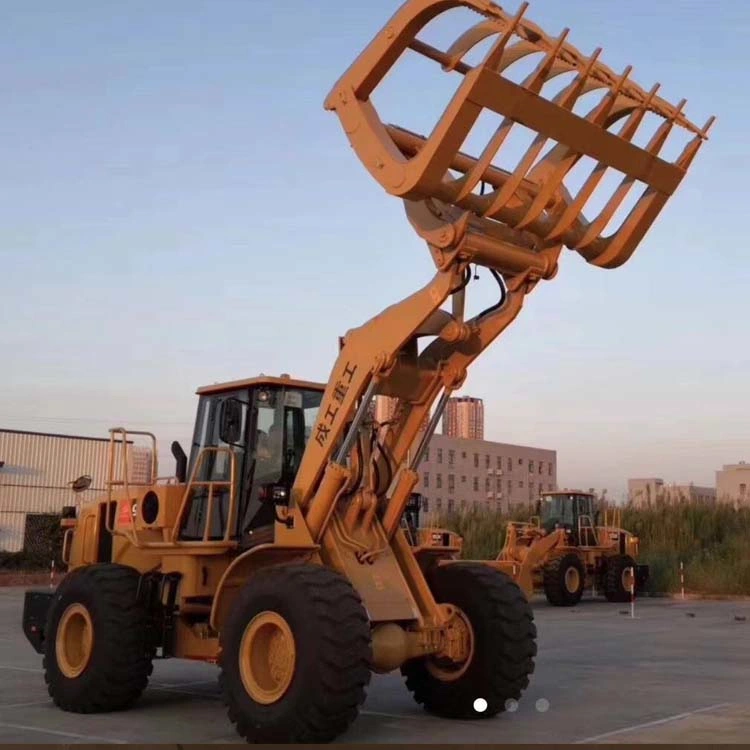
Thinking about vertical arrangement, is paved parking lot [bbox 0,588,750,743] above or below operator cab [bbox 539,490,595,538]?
below

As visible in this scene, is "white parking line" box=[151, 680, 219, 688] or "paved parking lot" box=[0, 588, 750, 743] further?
"white parking line" box=[151, 680, 219, 688]

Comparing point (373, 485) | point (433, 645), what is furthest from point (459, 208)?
point (433, 645)

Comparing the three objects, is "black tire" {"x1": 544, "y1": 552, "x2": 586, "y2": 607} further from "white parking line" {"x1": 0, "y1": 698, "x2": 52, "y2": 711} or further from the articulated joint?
"white parking line" {"x1": 0, "y1": 698, "x2": 52, "y2": 711}

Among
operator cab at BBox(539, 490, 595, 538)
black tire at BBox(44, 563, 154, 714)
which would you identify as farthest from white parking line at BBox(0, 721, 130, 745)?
operator cab at BBox(539, 490, 595, 538)

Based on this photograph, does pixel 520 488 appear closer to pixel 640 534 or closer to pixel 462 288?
pixel 640 534

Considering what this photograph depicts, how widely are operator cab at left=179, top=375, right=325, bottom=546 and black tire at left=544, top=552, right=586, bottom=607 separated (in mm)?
16771

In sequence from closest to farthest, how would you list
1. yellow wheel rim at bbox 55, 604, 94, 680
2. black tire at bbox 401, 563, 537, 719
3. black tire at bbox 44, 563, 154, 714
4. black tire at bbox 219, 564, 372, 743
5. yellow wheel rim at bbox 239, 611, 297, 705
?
black tire at bbox 219, 564, 372, 743, yellow wheel rim at bbox 239, 611, 297, 705, black tire at bbox 401, 563, 537, 719, black tire at bbox 44, 563, 154, 714, yellow wheel rim at bbox 55, 604, 94, 680

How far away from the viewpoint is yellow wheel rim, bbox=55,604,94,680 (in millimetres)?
9922

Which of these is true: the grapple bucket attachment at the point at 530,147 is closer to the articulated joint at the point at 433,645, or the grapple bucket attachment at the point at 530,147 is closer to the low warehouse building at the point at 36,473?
the articulated joint at the point at 433,645

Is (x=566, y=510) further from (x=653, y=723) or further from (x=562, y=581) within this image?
(x=653, y=723)

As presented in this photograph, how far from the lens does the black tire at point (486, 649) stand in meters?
9.31

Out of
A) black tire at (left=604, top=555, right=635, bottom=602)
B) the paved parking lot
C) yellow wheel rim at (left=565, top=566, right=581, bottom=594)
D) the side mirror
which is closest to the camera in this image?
the paved parking lot

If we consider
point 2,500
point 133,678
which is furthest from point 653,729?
point 2,500

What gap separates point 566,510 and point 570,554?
2515mm
